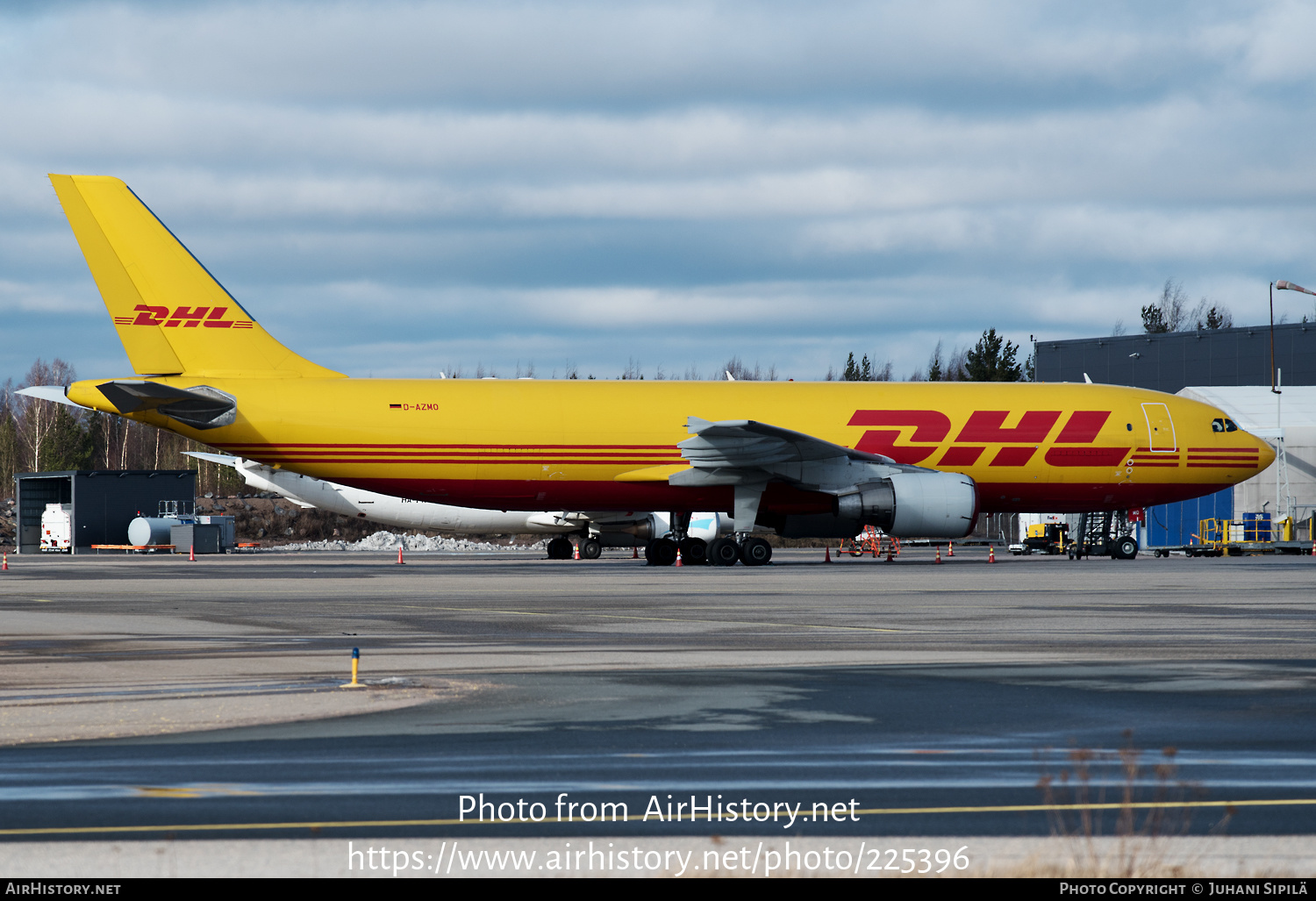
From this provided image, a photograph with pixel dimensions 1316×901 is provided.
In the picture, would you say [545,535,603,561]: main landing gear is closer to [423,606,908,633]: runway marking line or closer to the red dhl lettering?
the red dhl lettering

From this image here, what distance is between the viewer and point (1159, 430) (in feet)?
122

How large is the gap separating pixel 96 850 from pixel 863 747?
414 centimetres

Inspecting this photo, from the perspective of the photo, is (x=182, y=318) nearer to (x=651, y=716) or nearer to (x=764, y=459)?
(x=764, y=459)

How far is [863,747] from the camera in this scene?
25.5ft

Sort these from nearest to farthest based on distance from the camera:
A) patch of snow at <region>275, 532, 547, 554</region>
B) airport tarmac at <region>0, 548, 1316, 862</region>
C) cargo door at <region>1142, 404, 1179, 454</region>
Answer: airport tarmac at <region>0, 548, 1316, 862</region> → cargo door at <region>1142, 404, 1179, 454</region> → patch of snow at <region>275, 532, 547, 554</region>

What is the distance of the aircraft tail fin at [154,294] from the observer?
33062 mm

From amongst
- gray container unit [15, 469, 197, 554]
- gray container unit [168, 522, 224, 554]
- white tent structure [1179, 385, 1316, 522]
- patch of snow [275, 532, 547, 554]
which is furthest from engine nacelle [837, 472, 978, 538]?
gray container unit [15, 469, 197, 554]

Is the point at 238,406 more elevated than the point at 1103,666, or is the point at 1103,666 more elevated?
the point at 238,406

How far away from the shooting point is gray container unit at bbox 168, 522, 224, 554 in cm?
6094

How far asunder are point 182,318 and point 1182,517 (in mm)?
36157

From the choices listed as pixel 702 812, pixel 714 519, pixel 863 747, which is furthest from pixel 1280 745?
pixel 714 519

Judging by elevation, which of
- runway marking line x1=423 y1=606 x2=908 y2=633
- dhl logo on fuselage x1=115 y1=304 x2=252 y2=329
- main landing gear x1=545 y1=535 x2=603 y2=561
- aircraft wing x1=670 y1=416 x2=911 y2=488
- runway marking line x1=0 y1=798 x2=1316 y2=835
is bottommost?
runway marking line x1=0 y1=798 x2=1316 y2=835

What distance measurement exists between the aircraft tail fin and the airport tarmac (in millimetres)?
15110
